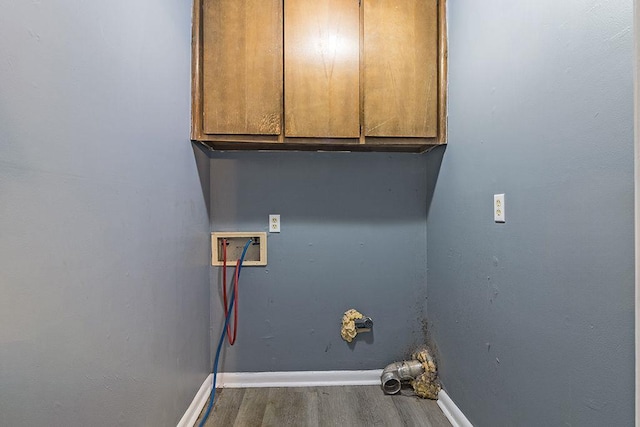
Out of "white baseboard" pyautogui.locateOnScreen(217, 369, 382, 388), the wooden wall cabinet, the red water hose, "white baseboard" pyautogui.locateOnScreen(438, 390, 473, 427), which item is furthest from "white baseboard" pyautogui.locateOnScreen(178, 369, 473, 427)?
the wooden wall cabinet

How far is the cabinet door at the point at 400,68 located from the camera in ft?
5.41

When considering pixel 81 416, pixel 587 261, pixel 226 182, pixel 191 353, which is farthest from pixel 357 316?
pixel 81 416

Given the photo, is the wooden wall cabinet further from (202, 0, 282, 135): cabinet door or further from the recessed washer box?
the recessed washer box

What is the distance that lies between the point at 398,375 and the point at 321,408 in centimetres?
49

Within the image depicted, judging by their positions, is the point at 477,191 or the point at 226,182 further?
the point at 226,182

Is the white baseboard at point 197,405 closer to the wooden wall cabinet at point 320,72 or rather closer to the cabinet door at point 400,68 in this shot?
the wooden wall cabinet at point 320,72

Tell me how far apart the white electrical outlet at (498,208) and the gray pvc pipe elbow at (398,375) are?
108 centimetres

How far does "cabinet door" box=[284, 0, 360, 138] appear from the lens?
1633 millimetres

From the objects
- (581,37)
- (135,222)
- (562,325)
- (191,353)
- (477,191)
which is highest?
(581,37)

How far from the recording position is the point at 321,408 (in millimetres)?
1708

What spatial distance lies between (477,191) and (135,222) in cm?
138

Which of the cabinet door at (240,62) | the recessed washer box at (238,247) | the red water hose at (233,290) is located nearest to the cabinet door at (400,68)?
the cabinet door at (240,62)

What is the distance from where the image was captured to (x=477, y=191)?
1.39 metres

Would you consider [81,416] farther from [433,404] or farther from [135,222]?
[433,404]
